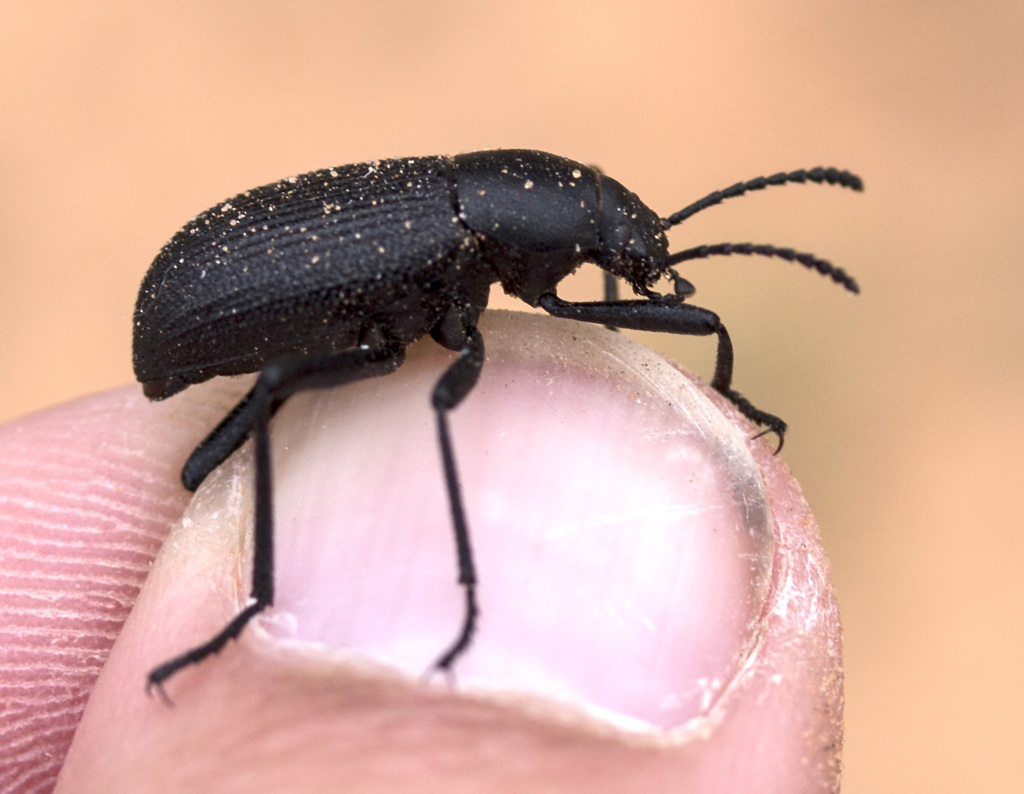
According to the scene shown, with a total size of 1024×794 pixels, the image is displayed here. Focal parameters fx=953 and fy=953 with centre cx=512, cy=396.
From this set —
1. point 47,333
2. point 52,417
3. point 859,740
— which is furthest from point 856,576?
point 47,333

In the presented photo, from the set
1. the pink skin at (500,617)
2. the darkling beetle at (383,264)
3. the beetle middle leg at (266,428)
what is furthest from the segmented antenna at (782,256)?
the beetle middle leg at (266,428)

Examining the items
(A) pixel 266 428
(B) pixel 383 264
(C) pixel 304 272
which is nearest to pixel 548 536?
(A) pixel 266 428

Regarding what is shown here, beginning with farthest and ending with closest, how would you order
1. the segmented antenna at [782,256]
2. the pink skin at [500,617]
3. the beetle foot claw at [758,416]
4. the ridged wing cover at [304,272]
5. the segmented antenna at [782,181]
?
the beetle foot claw at [758,416] → the segmented antenna at [782,181] → the ridged wing cover at [304,272] → the segmented antenna at [782,256] → the pink skin at [500,617]

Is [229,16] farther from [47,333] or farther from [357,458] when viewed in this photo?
[357,458]

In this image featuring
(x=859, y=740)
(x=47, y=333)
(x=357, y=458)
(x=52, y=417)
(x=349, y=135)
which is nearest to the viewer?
(x=357, y=458)

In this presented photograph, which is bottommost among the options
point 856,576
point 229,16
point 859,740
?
point 859,740

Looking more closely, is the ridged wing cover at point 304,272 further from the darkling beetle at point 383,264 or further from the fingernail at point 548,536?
the fingernail at point 548,536
